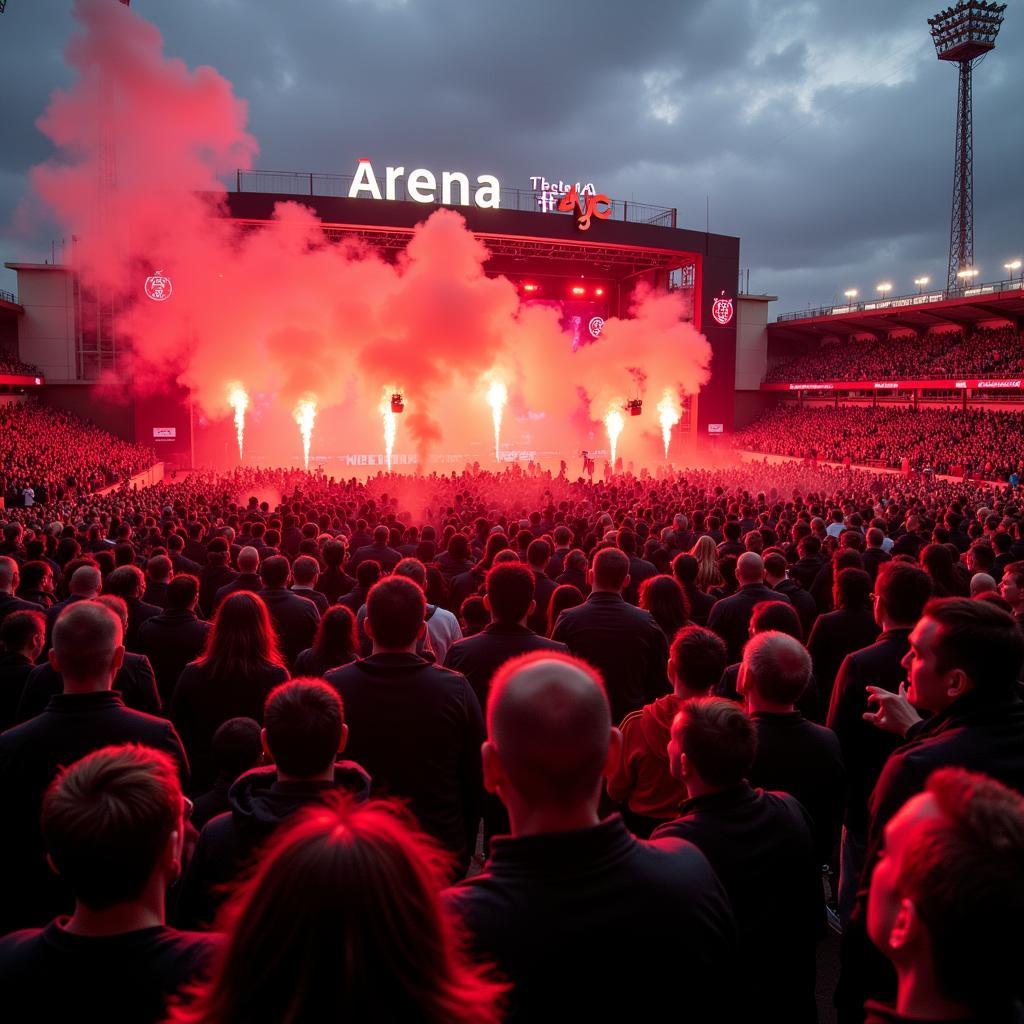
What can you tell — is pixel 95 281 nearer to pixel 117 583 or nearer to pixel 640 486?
pixel 640 486

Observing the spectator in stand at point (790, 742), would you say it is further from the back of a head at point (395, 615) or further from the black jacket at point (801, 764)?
the back of a head at point (395, 615)

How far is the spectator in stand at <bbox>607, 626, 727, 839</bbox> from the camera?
3291mm

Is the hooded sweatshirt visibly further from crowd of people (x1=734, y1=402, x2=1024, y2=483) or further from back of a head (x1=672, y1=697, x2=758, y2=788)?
crowd of people (x1=734, y1=402, x2=1024, y2=483)

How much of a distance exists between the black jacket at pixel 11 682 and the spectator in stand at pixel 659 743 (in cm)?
325

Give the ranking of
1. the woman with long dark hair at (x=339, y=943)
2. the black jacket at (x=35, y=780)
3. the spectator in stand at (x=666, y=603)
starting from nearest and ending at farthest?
1. the woman with long dark hair at (x=339, y=943)
2. the black jacket at (x=35, y=780)
3. the spectator in stand at (x=666, y=603)

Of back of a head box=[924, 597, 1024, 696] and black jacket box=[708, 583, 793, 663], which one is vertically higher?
back of a head box=[924, 597, 1024, 696]

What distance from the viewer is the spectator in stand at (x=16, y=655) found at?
Answer: 418 cm

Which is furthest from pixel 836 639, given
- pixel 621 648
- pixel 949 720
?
pixel 949 720

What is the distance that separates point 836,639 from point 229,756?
3820mm

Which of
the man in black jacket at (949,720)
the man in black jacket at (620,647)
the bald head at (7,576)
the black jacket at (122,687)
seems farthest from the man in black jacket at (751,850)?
the bald head at (7,576)

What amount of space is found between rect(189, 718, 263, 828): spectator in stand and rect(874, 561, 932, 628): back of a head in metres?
3.22

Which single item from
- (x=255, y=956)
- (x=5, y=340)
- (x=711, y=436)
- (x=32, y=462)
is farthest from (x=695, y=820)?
(x=5, y=340)

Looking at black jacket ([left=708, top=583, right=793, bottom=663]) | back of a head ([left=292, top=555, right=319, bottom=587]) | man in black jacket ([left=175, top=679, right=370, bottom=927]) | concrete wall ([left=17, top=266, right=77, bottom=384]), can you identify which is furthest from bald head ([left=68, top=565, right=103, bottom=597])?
concrete wall ([left=17, top=266, right=77, bottom=384])

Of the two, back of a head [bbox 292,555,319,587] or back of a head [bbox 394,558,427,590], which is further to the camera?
back of a head [bbox 292,555,319,587]
